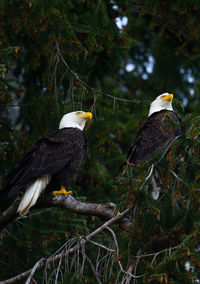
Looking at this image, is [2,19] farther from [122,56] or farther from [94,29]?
[122,56]

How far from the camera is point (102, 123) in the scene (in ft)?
17.8

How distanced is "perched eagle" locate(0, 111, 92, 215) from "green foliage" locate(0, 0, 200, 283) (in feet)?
0.55

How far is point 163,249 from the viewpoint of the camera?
10.8ft

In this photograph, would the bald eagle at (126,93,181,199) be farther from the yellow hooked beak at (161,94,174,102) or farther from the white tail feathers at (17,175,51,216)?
the white tail feathers at (17,175,51,216)

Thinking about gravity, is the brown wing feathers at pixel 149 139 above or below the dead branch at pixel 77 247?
above

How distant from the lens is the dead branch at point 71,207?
4277 mm

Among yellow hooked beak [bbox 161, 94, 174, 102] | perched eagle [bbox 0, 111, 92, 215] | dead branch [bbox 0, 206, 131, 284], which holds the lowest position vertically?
dead branch [bbox 0, 206, 131, 284]

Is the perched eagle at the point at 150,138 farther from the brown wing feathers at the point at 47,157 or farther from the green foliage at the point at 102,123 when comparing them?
the brown wing feathers at the point at 47,157

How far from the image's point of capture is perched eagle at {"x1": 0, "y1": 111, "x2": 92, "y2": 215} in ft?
15.0

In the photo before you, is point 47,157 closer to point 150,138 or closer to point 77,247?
point 150,138

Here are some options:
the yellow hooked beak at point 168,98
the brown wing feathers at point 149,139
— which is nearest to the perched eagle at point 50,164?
the brown wing feathers at point 149,139

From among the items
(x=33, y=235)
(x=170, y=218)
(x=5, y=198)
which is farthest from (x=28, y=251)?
(x=170, y=218)

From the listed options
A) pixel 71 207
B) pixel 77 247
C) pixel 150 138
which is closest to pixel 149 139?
pixel 150 138

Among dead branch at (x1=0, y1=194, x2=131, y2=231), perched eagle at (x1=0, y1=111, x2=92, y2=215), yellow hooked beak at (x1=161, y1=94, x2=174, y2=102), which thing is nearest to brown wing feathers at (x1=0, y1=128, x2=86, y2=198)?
perched eagle at (x1=0, y1=111, x2=92, y2=215)
